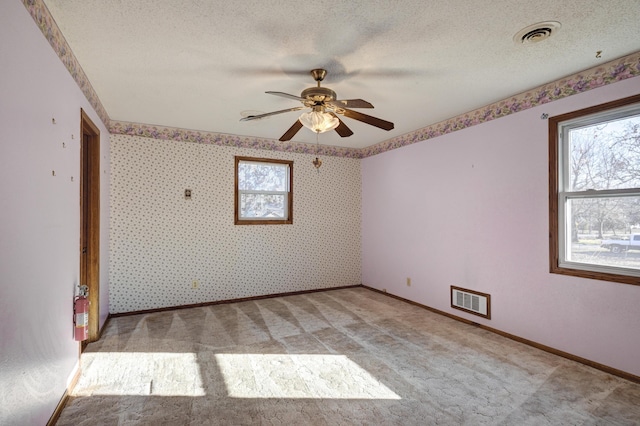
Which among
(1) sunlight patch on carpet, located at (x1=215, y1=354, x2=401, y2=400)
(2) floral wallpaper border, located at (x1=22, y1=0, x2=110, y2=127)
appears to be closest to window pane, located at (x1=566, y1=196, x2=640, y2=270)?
(1) sunlight patch on carpet, located at (x1=215, y1=354, x2=401, y2=400)

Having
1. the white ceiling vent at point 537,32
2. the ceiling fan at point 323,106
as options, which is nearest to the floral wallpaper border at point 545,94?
the white ceiling vent at point 537,32

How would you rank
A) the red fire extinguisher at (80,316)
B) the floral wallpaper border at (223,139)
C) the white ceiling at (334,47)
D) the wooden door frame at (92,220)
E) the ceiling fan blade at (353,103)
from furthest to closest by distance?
the floral wallpaper border at (223,139) → the wooden door frame at (92,220) → the red fire extinguisher at (80,316) → the ceiling fan blade at (353,103) → the white ceiling at (334,47)

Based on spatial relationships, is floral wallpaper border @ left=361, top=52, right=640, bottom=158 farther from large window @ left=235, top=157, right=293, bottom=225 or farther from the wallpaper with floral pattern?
large window @ left=235, top=157, right=293, bottom=225

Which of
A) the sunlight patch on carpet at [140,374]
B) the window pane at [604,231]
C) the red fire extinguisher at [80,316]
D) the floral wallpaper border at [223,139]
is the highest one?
→ the floral wallpaper border at [223,139]

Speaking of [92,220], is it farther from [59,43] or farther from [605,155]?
[605,155]

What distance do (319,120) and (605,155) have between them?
2.42 metres

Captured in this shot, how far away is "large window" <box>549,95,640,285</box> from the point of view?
2572 millimetres

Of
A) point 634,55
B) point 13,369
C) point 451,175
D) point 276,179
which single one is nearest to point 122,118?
point 276,179

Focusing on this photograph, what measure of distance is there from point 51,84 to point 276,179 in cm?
329

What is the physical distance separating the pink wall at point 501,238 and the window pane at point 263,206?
5.62 feet

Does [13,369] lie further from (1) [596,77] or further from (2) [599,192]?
(1) [596,77]

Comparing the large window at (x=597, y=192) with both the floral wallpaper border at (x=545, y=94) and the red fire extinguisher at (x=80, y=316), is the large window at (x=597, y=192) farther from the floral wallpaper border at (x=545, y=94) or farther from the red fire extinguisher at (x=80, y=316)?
the red fire extinguisher at (x=80, y=316)

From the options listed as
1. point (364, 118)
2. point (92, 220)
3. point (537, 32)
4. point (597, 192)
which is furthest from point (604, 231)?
point (92, 220)

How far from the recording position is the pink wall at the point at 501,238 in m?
2.68
